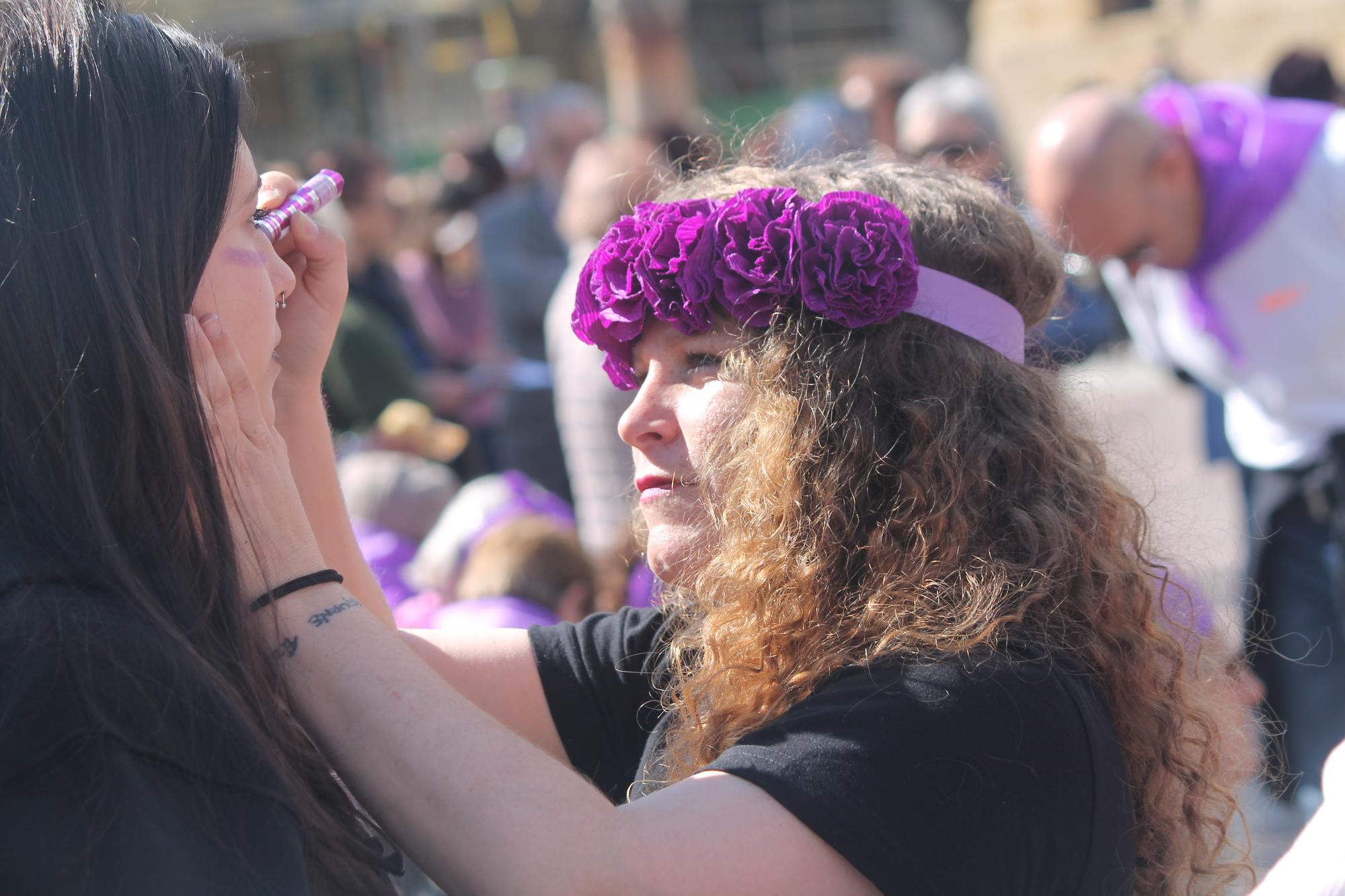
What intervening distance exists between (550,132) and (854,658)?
472cm

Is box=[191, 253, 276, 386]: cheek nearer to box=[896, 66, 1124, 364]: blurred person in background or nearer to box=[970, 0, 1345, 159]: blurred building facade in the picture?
box=[896, 66, 1124, 364]: blurred person in background

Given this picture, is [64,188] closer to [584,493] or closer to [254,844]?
[254,844]

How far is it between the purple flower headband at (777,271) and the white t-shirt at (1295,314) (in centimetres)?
228

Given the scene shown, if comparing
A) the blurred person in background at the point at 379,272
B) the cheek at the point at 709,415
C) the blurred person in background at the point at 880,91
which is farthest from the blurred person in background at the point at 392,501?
the blurred person in background at the point at 880,91

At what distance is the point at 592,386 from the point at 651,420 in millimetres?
2262

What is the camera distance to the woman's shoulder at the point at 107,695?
40.9 inches

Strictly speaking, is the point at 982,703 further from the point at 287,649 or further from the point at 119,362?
the point at 119,362

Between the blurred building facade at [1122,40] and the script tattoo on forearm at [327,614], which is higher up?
the script tattoo on forearm at [327,614]

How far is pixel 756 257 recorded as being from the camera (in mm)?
1519

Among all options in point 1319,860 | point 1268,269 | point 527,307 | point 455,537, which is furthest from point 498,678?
point 527,307

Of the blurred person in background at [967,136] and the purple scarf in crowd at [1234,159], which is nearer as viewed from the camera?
the purple scarf in crowd at [1234,159]

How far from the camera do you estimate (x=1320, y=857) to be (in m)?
1.16

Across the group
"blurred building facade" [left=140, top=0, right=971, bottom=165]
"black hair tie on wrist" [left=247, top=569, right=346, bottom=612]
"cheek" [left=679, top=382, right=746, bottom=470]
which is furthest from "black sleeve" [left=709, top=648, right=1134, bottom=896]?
"blurred building facade" [left=140, top=0, right=971, bottom=165]

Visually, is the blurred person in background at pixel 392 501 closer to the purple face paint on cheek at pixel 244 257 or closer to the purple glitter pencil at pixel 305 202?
the purple glitter pencil at pixel 305 202
